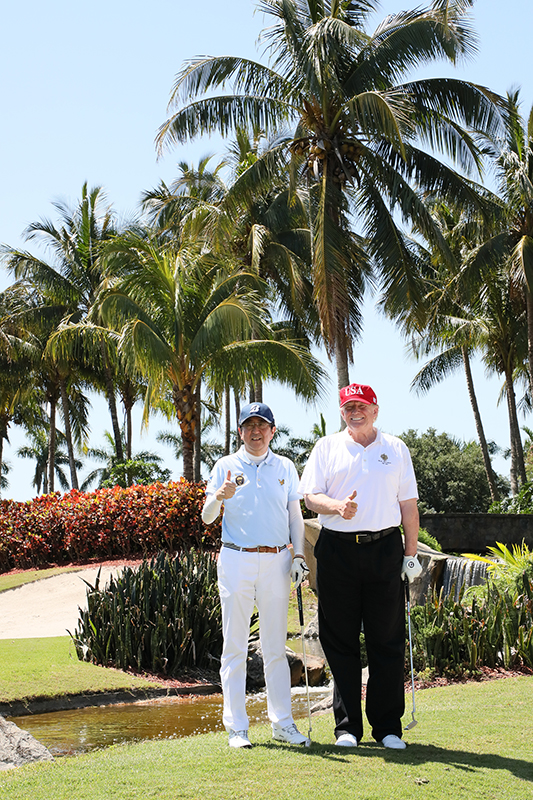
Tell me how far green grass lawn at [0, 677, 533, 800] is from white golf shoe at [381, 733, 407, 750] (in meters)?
0.06

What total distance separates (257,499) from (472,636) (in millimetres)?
4146

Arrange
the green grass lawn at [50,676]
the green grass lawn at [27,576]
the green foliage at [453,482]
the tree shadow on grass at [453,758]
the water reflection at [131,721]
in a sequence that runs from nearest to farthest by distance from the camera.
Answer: the tree shadow on grass at [453,758]
the water reflection at [131,721]
the green grass lawn at [50,676]
the green grass lawn at [27,576]
the green foliage at [453,482]

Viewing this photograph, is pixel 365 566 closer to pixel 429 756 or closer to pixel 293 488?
pixel 293 488

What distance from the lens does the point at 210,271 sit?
19.6 metres

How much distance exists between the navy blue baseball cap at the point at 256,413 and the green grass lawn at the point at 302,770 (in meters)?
1.99

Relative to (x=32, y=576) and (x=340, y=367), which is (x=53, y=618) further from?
(x=340, y=367)

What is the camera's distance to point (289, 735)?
485cm

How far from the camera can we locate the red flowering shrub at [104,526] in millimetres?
16938

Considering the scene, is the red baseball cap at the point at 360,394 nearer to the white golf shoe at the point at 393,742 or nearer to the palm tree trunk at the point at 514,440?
the white golf shoe at the point at 393,742

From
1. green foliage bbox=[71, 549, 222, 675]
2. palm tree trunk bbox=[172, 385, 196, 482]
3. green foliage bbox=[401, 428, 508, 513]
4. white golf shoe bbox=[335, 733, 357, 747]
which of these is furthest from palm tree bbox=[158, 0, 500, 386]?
green foliage bbox=[401, 428, 508, 513]

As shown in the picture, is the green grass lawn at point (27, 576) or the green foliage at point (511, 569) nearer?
the green foliage at point (511, 569)

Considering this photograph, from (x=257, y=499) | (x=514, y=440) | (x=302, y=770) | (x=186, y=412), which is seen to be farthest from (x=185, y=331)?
(x=514, y=440)

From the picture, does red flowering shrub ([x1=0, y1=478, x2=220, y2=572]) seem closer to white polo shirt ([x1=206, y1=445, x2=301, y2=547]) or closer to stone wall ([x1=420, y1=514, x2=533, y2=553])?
stone wall ([x1=420, y1=514, x2=533, y2=553])

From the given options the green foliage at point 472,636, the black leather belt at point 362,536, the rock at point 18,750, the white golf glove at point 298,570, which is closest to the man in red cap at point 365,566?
the black leather belt at point 362,536
